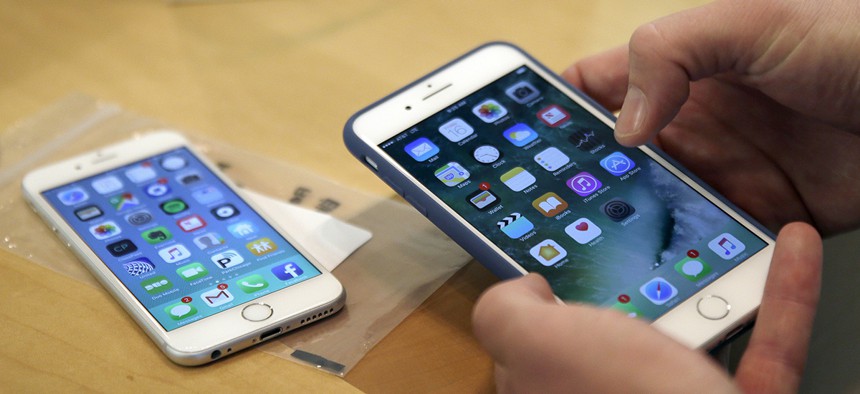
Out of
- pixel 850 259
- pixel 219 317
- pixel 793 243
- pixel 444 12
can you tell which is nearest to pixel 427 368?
pixel 219 317

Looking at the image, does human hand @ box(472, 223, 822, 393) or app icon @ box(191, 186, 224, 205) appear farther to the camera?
app icon @ box(191, 186, 224, 205)

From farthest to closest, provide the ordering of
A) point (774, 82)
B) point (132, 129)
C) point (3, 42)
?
point (3, 42) → point (132, 129) → point (774, 82)

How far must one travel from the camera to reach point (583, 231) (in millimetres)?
690

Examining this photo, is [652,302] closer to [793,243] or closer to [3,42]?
[793,243]

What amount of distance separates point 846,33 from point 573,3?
16.4 inches

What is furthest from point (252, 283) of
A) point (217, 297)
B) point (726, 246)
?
point (726, 246)

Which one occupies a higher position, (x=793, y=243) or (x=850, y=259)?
(x=793, y=243)

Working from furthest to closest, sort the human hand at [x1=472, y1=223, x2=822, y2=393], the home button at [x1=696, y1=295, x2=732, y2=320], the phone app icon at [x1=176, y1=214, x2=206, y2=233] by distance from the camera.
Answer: the phone app icon at [x1=176, y1=214, x2=206, y2=233] < the home button at [x1=696, y1=295, x2=732, y2=320] < the human hand at [x1=472, y1=223, x2=822, y2=393]

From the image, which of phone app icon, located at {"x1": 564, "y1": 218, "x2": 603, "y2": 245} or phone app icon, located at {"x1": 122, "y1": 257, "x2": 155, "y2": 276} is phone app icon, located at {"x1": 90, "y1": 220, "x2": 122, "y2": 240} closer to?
phone app icon, located at {"x1": 122, "y1": 257, "x2": 155, "y2": 276}

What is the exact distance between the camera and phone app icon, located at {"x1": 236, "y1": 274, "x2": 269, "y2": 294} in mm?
692

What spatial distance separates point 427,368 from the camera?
67cm

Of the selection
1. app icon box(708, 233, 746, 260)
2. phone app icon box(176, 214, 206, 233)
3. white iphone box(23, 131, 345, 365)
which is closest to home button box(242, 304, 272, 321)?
white iphone box(23, 131, 345, 365)

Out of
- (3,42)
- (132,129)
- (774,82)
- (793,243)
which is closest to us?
(793,243)

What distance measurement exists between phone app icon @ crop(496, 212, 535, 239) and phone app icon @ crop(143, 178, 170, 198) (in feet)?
0.93
